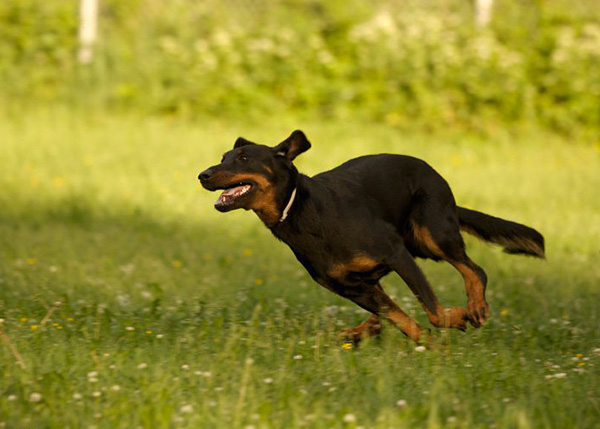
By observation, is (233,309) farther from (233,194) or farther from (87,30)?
(87,30)

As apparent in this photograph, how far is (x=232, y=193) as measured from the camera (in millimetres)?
4711

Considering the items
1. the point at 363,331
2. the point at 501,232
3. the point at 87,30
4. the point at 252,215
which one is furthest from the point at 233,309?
the point at 87,30

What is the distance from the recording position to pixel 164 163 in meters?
11.0

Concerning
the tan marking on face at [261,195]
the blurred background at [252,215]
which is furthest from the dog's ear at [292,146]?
the blurred background at [252,215]

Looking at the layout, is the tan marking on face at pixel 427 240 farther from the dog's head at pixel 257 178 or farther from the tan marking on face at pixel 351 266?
the dog's head at pixel 257 178

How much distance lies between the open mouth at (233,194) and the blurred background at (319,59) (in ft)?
27.5

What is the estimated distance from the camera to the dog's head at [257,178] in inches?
184

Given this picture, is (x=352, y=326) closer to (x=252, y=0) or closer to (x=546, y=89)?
(x=546, y=89)

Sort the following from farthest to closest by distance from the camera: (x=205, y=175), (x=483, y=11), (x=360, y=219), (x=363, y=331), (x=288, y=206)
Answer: (x=483, y=11) < (x=363, y=331) < (x=360, y=219) < (x=288, y=206) < (x=205, y=175)

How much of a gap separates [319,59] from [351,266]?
348 inches

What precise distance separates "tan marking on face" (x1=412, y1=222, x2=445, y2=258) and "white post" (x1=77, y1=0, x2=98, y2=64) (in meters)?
9.27

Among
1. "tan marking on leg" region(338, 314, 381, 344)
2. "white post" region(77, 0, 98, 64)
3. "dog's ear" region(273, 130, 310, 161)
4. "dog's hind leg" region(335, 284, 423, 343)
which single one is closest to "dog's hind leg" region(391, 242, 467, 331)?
"dog's hind leg" region(335, 284, 423, 343)

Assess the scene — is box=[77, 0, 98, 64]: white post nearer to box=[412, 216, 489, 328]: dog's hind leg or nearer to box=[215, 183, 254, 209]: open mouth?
box=[412, 216, 489, 328]: dog's hind leg

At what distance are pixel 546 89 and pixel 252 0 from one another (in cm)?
437
